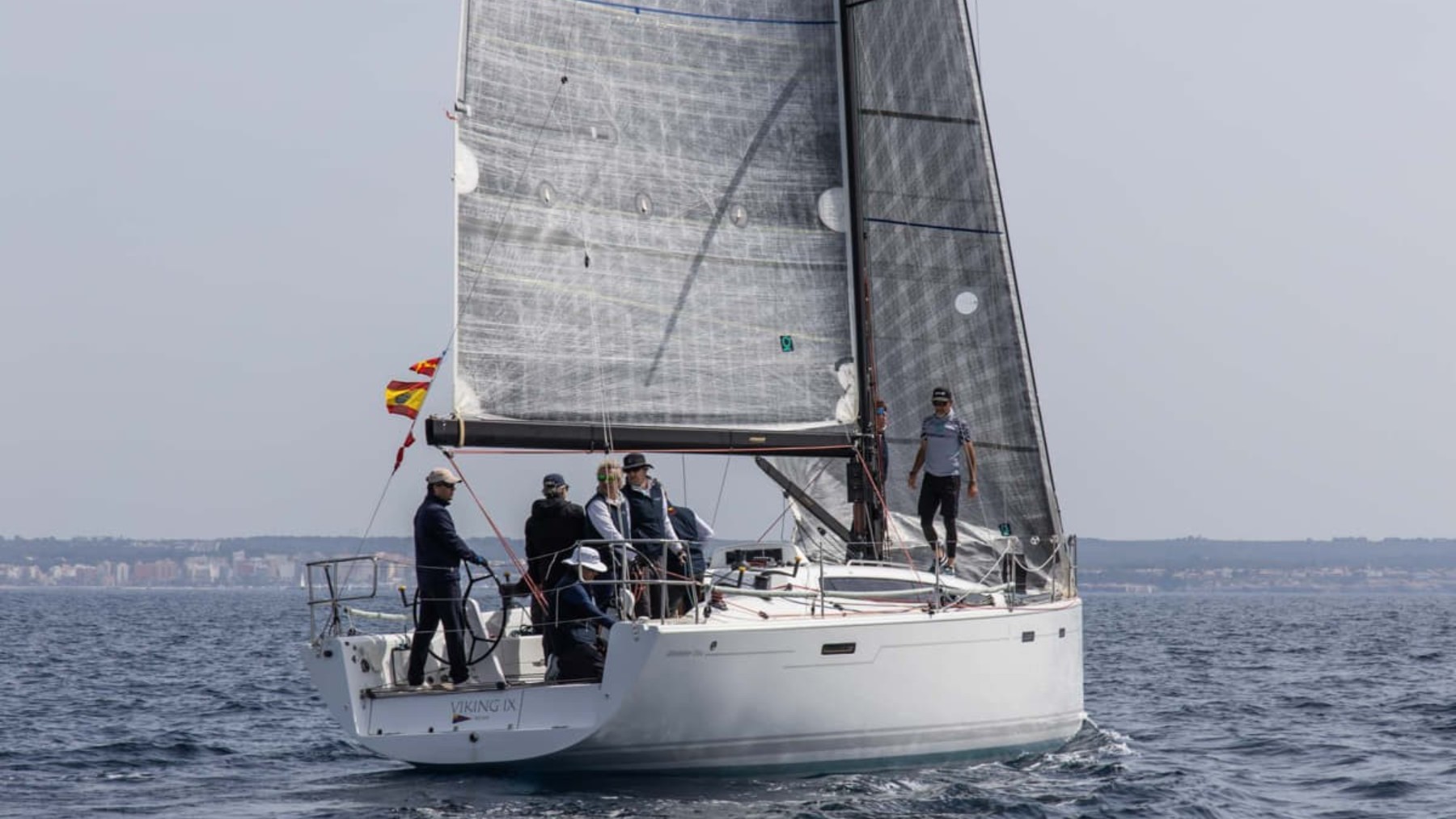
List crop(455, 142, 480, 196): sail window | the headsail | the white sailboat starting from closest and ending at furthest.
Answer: the white sailboat
crop(455, 142, 480, 196): sail window
the headsail

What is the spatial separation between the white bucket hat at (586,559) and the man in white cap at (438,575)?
66 cm

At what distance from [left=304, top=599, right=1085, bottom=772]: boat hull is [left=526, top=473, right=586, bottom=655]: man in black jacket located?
0.92 m

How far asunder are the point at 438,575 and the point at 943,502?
16.4 ft

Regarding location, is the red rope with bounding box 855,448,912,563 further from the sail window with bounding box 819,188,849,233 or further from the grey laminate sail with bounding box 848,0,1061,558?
the sail window with bounding box 819,188,849,233

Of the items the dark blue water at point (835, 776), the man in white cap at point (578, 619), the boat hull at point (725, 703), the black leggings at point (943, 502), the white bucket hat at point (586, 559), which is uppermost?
the black leggings at point (943, 502)

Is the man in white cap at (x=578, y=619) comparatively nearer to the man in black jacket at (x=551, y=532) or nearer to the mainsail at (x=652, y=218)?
the man in black jacket at (x=551, y=532)

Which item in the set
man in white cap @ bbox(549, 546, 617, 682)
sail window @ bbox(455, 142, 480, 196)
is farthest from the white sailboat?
man in white cap @ bbox(549, 546, 617, 682)

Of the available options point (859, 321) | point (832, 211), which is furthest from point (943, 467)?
point (832, 211)

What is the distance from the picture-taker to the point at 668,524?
14.6 m

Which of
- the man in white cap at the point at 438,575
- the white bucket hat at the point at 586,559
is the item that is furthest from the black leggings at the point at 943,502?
the man in white cap at the point at 438,575

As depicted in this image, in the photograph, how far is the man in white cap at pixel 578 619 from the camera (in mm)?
13742

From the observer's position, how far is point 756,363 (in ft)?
54.7

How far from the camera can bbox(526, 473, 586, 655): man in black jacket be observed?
1395 cm

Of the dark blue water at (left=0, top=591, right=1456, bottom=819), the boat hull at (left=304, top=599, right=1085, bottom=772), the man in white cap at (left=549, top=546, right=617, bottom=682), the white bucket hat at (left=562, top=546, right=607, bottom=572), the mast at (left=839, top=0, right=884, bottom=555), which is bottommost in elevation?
the dark blue water at (left=0, top=591, right=1456, bottom=819)
